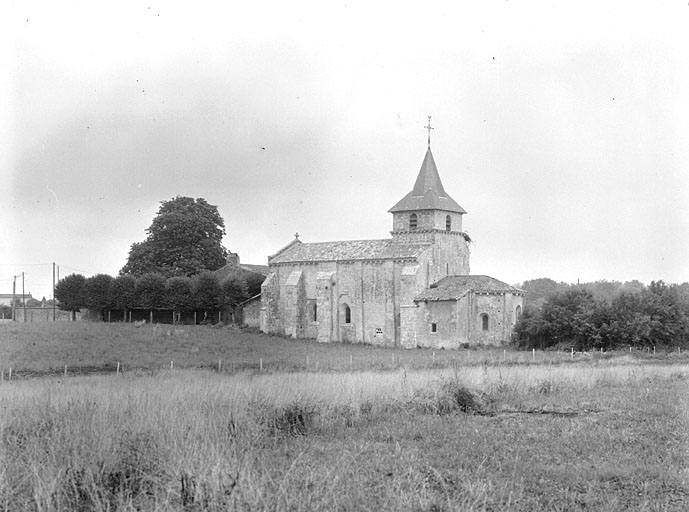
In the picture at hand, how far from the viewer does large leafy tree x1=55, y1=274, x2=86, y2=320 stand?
55.7m

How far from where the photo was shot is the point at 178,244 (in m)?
62.5

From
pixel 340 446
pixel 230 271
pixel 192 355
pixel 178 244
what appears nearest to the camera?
pixel 340 446

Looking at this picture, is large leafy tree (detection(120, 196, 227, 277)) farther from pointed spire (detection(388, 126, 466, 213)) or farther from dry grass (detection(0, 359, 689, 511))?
dry grass (detection(0, 359, 689, 511))

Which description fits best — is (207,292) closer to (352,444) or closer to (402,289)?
(402,289)

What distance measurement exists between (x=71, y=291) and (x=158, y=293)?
23.8 feet

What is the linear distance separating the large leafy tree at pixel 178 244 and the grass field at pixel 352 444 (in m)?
45.2

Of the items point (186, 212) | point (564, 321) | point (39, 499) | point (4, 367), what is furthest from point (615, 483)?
point (186, 212)

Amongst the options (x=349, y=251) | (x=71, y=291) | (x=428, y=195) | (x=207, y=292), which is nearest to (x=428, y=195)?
(x=428, y=195)

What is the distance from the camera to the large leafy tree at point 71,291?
55.7 m

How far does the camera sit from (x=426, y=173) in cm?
5003

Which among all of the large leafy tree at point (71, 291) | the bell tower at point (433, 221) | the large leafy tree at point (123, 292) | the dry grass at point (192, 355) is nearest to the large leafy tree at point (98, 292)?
the large leafy tree at point (123, 292)

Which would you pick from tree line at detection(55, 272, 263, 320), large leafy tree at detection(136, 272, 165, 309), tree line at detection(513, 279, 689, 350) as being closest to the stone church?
tree line at detection(513, 279, 689, 350)

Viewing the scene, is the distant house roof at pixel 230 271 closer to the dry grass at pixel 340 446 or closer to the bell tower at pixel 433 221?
the bell tower at pixel 433 221

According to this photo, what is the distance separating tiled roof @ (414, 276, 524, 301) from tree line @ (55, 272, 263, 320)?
1648 cm
